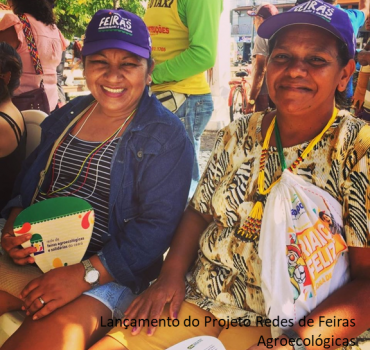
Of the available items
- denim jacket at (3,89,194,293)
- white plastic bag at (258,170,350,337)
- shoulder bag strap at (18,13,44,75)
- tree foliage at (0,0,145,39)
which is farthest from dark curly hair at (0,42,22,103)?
tree foliage at (0,0,145,39)

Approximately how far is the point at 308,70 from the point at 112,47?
0.94 meters

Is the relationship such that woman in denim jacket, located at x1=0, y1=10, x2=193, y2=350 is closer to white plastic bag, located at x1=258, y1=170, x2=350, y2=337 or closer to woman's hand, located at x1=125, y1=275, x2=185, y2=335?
woman's hand, located at x1=125, y1=275, x2=185, y2=335

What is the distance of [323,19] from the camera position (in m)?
1.53

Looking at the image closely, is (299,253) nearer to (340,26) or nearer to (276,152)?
(276,152)

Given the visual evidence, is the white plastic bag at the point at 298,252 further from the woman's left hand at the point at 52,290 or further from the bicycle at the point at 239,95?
the bicycle at the point at 239,95

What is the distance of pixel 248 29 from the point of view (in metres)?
51.8

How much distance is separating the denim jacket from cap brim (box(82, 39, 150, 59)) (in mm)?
269

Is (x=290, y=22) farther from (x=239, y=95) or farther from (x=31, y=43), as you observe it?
(x=239, y=95)

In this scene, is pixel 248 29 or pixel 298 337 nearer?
pixel 298 337

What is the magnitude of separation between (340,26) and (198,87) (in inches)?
70.0

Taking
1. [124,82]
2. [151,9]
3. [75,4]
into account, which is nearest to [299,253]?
[124,82]

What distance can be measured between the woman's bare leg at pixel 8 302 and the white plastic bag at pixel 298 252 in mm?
1171

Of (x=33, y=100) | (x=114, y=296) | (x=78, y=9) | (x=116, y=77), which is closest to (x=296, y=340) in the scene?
(x=114, y=296)

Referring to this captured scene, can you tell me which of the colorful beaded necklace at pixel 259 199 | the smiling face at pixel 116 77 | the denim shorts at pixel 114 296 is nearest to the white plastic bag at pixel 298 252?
the colorful beaded necklace at pixel 259 199
